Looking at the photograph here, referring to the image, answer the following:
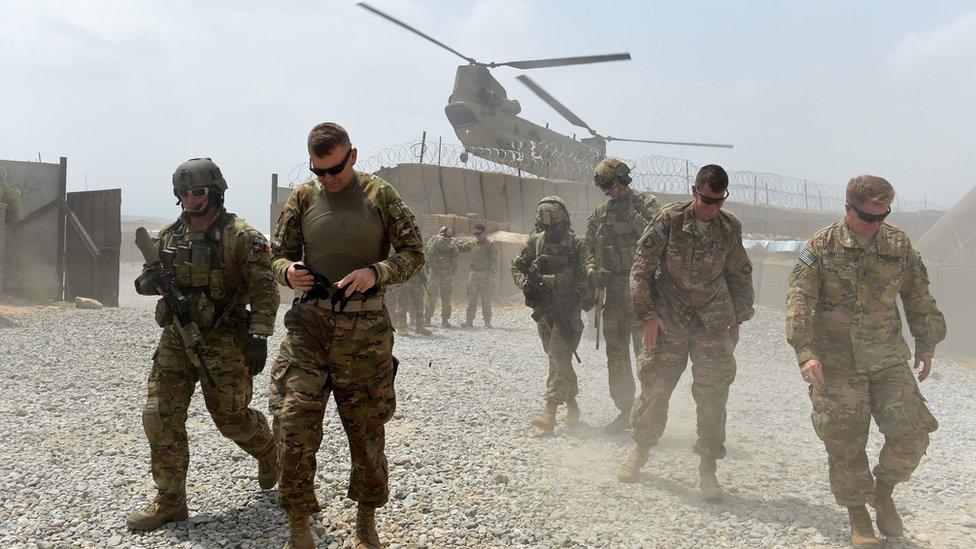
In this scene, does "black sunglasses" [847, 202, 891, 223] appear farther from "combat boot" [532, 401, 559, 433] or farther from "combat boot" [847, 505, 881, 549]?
"combat boot" [532, 401, 559, 433]

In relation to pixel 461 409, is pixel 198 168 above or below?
above

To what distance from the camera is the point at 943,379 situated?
9336 millimetres

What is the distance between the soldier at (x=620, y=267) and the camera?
6.02 metres

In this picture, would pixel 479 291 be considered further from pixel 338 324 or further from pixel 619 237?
pixel 338 324

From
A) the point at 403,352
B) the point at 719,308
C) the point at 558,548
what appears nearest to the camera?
the point at 558,548

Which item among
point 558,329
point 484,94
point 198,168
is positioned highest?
point 484,94

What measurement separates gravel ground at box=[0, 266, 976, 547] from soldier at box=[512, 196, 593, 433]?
36 cm

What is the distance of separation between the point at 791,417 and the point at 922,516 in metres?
2.77

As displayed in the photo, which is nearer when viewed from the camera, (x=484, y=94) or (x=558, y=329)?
(x=558, y=329)

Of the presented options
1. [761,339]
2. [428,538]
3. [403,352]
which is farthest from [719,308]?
[761,339]

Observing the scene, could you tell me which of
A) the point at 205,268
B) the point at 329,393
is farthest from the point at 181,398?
the point at 329,393

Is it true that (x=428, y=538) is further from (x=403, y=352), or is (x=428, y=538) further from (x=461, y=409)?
(x=403, y=352)

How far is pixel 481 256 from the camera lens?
1434cm

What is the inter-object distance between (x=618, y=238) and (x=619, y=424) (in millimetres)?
1533
